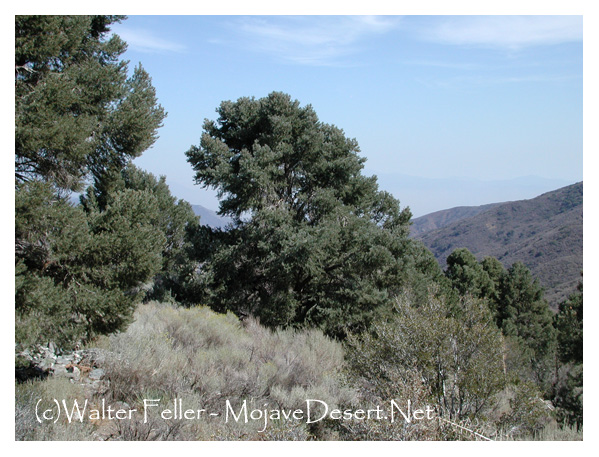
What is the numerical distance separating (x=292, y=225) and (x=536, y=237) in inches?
1664

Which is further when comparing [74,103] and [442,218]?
[442,218]

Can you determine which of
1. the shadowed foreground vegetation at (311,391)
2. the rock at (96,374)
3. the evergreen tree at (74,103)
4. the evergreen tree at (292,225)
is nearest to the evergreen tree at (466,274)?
the evergreen tree at (292,225)

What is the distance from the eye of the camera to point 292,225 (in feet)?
43.9

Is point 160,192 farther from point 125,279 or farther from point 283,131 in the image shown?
point 125,279

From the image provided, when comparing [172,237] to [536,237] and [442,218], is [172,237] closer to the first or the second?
[536,237]

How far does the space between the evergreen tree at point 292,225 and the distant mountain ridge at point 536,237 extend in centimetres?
855

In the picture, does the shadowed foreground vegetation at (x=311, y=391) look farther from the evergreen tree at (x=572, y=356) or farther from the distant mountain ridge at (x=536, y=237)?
the distant mountain ridge at (x=536, y=237)

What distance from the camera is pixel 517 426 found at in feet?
18.6

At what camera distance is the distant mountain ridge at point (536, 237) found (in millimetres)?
36406

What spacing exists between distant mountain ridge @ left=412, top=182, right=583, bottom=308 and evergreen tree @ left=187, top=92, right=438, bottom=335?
855 centimetres

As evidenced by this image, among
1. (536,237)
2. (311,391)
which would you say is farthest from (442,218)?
(311,391)

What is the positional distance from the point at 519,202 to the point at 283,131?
64.3 metres

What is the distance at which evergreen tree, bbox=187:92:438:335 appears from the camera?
1281 cm

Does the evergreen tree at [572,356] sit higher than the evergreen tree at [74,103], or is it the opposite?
the evergreen tree at [74,103]
